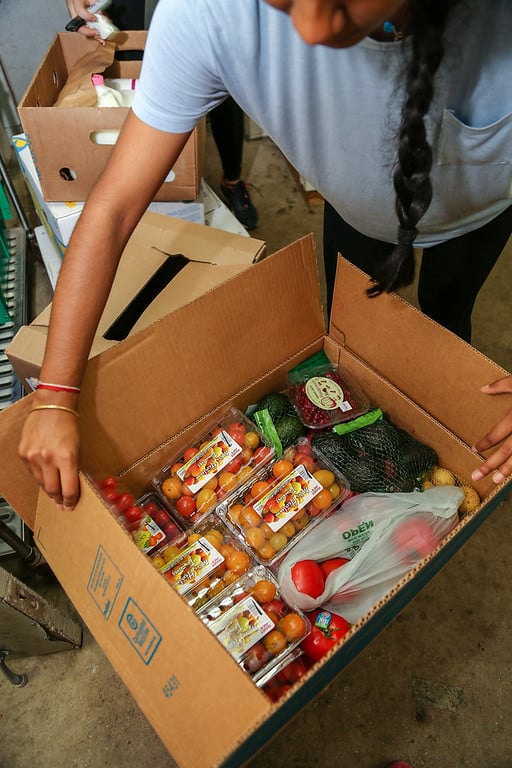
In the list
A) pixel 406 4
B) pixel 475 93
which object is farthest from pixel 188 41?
pixel 475 93

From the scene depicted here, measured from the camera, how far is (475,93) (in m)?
0.76

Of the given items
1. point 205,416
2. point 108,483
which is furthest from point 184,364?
point 108,483

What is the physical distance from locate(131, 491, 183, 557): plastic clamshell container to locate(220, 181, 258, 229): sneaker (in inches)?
62.0

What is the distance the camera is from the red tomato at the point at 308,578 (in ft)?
3.32

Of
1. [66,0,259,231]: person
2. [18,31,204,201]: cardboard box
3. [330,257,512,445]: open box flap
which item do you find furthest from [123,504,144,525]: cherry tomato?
[66,0,259,231]: person

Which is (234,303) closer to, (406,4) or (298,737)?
(406,4)

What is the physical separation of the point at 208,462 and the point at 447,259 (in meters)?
0.67

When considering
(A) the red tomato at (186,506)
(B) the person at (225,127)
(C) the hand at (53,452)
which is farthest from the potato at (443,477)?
(B) the person at (225,127)

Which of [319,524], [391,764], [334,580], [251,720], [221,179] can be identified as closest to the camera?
[251,720]

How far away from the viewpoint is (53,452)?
31.5 inches

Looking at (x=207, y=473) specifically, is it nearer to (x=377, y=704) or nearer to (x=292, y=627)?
(x=292, y=627)

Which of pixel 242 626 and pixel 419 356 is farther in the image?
pixel 419 356

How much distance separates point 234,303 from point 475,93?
0.55m

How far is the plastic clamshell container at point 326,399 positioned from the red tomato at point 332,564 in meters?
0.31
